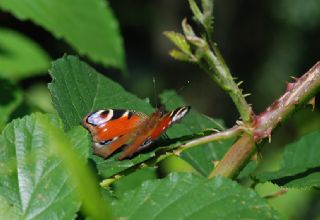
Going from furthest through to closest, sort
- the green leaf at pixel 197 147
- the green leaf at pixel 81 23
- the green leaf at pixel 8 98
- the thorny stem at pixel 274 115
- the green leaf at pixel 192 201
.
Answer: the green leaf at pixel 81 23 → the green leaf at pixel 8 98 → the green leaf at pixel 197 147 → the thorny stem at pixel 274 115 → the green leaf at pixel 192 201

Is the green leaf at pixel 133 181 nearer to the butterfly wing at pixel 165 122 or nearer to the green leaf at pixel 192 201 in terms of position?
the butterfly wing at pixel 165 122

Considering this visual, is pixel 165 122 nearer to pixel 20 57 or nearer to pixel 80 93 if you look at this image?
pixel 80 93

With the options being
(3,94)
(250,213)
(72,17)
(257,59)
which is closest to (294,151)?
(250,213)

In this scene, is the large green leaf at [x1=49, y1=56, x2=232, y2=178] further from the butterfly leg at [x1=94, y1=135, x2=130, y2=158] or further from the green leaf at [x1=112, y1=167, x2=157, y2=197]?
the green leaf at [x1=112, y1=167, x2=157, y2=197]

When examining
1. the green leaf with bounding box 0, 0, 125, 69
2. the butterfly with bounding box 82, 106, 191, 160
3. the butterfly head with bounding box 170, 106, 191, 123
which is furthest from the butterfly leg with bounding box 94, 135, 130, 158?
the green leaf with bounding box 0, 0, 125, 69

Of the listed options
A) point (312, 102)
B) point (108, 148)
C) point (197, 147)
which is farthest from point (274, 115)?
point (197, 147)

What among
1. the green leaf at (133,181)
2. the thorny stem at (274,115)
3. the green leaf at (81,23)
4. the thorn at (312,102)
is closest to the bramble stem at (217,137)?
the thorny stem at (274,115)

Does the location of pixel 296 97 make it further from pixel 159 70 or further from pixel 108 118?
pixel 159 70
